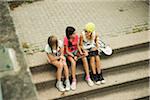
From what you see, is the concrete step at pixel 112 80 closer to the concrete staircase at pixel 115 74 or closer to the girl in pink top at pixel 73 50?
the concrete staircase at pixel 115 74

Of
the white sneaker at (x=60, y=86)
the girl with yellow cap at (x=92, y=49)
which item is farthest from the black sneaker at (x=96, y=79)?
the white sneaker at (x=60, y=86)

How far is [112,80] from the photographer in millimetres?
6758

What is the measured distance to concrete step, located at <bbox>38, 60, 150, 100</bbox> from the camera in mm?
6388

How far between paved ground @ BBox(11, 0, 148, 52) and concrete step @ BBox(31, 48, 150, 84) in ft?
2.28

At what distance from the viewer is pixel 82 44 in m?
6.68

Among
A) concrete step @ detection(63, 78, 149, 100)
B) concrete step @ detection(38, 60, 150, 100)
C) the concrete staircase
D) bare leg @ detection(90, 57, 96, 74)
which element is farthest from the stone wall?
bare leg @ detection(90, 57, 96, 74)

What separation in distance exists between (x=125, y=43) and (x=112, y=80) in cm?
88

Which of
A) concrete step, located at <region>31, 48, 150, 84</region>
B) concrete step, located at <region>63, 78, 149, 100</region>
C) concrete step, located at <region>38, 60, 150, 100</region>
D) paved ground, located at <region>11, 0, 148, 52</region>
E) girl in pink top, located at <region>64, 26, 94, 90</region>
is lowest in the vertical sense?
concrete step, located at <region>63, 78, 149, 100</region>

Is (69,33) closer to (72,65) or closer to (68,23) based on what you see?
(72,65)

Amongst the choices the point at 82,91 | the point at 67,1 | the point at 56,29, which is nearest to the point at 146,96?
the point at 82,91

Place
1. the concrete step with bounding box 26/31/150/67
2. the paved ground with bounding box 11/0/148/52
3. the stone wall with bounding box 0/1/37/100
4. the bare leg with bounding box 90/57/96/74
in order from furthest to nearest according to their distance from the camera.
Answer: the paved ground with bounding box 11/0/148/52
the concrete step with bounding box 26/31/150/67
the bare leg with bounding box 90/57/96/74
the stone wall with bounding box 0/1/37/100

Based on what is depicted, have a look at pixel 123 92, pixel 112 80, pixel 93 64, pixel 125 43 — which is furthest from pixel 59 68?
pixel 125 43

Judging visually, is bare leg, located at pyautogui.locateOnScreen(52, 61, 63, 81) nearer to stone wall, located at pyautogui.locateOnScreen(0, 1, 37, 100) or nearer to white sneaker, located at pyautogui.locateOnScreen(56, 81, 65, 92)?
white sneaker, located at pyautogui.locateOnScreen(56, 81, 65, 92)

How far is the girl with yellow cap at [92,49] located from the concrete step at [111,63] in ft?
0.69
